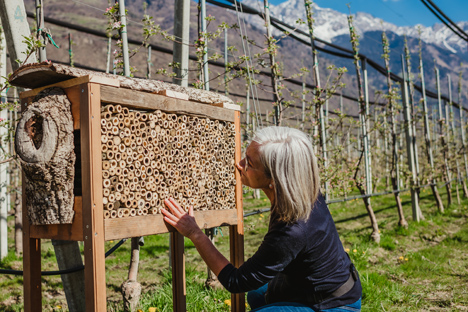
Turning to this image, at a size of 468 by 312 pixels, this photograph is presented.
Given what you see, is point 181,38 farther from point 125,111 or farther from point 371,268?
point 371,268

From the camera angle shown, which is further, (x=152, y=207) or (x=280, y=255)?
(x=152, y=207)

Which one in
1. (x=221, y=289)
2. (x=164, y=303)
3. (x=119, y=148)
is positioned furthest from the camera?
(x=221, y=289)

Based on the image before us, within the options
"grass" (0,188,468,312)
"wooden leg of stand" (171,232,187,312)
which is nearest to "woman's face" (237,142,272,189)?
"wooden leg of stand" (171,232,187,312)

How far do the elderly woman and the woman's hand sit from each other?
0.37 ft

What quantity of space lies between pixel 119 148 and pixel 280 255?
93 cm

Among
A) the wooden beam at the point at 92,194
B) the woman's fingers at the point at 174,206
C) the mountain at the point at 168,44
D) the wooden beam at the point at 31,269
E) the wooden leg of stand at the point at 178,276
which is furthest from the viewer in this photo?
the mountain at the point at 168,44

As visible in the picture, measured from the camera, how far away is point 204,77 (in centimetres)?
381

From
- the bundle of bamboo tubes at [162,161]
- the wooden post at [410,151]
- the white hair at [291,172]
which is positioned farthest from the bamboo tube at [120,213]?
the wooden post at [410,151]

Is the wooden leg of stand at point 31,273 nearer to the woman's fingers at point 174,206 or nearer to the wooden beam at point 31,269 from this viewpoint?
the wooden beam at point 31,269

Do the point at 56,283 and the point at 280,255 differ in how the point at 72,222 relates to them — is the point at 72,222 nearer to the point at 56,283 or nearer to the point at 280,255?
the point at 280,255

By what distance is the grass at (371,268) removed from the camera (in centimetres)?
337

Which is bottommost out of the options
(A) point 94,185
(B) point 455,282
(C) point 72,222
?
(B) point 455,282

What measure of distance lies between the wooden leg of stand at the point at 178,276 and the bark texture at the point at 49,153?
725 mm

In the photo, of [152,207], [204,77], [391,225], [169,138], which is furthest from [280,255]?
[391,225]
